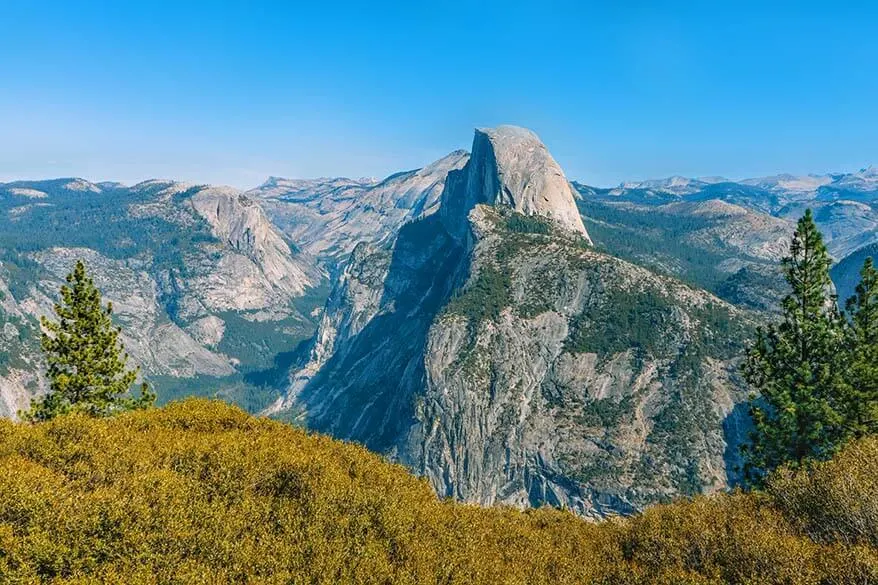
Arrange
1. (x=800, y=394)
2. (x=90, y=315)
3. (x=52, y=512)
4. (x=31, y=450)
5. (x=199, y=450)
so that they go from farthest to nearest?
(x=90, y=315), (x=800, y=394), (x=199, y=450), (x=31, y=450), (x=52, y=512)

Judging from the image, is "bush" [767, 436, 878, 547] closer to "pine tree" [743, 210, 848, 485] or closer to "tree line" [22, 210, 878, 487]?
"tree line" [22, 210, 878, 487]

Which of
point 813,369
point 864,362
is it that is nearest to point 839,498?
point 864,362

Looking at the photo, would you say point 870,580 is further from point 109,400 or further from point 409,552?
point 109,400

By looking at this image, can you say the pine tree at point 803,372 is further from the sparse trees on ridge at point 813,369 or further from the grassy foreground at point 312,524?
the grassy foreground at point 312,524

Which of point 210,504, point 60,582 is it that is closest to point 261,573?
point 210,504

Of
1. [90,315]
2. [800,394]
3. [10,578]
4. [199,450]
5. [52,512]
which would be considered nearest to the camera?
[10,578]

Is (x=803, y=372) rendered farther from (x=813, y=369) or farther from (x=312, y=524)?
(x=312, y=524)

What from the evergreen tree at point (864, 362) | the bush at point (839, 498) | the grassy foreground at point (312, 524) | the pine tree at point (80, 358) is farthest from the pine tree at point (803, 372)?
the pine tree at point (80, 358)

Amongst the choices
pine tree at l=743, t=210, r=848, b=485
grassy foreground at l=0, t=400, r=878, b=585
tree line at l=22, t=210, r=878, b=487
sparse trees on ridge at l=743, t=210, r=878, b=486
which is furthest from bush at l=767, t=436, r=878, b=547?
A: pine tree at l=743, t=210, r=848, b=485
